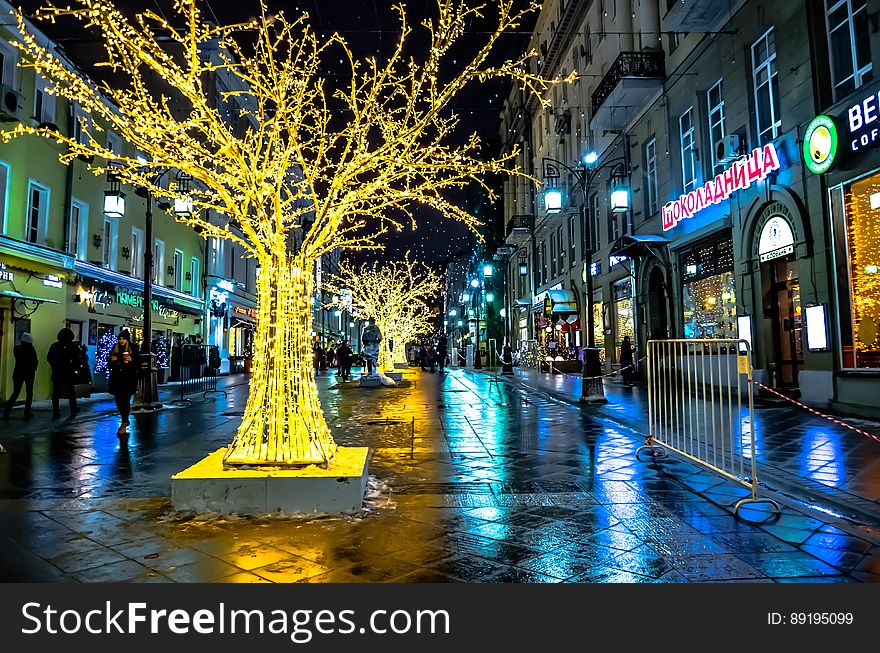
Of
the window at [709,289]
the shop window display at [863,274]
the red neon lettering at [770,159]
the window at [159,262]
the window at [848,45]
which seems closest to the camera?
the shop window display at [863,274]

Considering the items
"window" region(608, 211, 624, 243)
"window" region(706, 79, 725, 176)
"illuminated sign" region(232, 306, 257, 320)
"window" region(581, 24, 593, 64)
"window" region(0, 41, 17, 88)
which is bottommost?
"illuminated sign" region(232, 306, 257, 320)

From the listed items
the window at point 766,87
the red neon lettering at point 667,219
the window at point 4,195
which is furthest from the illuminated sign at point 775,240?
the window at point 4,195

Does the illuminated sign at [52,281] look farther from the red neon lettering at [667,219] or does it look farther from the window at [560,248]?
the window at [560,248]

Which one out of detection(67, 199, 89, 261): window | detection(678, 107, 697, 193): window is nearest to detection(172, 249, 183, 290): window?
detection(67, 199, 89, 261): window

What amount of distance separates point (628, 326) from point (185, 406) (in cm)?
1667

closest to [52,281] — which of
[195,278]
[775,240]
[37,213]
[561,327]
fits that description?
[37,213]

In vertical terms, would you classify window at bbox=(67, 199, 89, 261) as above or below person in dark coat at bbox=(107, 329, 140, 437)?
above

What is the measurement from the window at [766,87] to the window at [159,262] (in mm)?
23024

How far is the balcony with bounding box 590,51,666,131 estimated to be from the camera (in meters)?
19.3

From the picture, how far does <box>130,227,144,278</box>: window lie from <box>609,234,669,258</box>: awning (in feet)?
60.9

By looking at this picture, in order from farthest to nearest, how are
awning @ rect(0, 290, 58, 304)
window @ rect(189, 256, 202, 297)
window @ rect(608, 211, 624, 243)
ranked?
window @ rect(189, 256, 202, 297) → window @ rect(608, 211, 624, 243) → awning @ rect(0, 290, 58, 304)

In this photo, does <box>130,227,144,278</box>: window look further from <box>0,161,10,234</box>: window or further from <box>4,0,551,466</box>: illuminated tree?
<box>4,0,551,466</box>: illuminated tree

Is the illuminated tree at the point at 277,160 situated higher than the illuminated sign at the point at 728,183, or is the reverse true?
the illuminated sign at the point at 728,183

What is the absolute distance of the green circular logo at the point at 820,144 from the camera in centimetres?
1080
